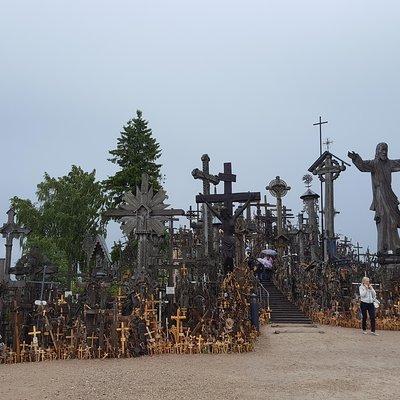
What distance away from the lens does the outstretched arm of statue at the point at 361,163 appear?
2139 cm

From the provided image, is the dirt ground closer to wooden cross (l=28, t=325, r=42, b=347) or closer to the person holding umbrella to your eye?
wooden cross (l=28, t=325, r=42, b=347)

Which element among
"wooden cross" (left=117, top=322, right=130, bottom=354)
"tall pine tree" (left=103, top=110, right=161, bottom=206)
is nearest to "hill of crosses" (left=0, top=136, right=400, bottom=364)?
"wooden cross" (left=117, top=322, right=130, bottom=354)

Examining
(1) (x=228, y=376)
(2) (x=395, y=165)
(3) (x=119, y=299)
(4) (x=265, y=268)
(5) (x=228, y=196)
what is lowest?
(1) (x=228, y=376)

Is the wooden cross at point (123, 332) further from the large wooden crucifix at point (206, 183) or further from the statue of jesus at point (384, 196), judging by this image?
the statue of jesus at point (384, 196)

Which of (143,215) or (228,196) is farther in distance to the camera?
(143,215)

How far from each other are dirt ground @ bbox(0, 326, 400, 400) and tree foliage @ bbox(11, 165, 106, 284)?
25593 mm

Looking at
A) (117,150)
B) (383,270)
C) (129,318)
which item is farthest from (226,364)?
(117,150)

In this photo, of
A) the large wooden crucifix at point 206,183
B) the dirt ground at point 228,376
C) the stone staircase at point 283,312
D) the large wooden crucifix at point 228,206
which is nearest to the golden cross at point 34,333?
the dirt ground at point 228,376

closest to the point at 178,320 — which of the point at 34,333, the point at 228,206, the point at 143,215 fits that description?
the point at 34,333

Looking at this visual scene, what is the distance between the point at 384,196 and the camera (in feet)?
71.5

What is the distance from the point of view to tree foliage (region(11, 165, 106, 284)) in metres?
35.9

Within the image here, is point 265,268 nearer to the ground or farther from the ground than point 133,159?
nearer to the ground

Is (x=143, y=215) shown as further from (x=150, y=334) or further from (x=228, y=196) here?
(x=150, y=334)

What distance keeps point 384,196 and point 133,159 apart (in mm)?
18260
